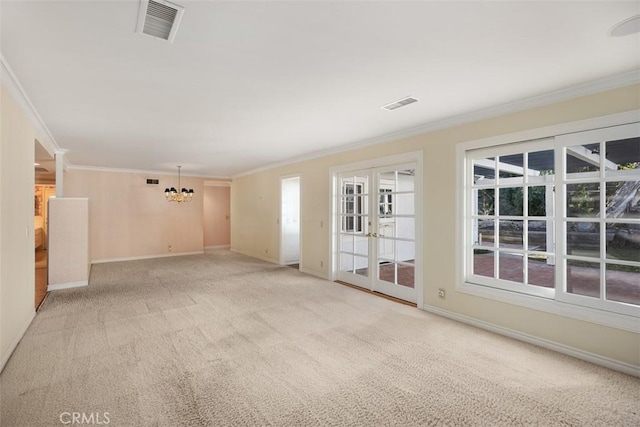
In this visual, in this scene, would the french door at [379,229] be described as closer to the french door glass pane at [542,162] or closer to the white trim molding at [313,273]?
the white trim molding at [313,273]

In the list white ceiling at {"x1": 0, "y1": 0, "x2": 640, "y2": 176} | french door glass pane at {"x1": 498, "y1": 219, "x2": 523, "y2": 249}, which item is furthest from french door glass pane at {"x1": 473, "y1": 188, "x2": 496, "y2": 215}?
white ceiling at {"x1": 0, "y1": 0, "x2": 640, "y2": 176}

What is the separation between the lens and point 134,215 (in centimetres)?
824

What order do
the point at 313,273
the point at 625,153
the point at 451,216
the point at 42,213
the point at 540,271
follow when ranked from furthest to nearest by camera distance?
1. the point at 42,213
2. the point at 313,273
3. the point at 451,216
4. the point at 540,271
5. the point at 625,153

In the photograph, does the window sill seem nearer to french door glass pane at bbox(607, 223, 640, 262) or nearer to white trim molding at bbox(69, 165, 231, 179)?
french door glass pane at bbox(607, 223, 640, 262)

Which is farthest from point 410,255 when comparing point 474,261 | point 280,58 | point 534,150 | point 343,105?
point 280,58

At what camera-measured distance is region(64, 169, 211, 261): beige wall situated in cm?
769

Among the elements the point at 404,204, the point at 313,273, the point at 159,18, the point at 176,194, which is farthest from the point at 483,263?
the point at 176,194

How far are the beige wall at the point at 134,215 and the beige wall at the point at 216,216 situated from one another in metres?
1.33

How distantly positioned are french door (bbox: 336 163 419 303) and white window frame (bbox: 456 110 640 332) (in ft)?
2.35

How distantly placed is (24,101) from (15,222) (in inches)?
48.7

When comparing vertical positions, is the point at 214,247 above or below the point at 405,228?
below

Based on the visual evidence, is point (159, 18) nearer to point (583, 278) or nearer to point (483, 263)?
point (483, 263)

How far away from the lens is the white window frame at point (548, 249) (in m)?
2.58

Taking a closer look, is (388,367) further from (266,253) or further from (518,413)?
(266,253)
